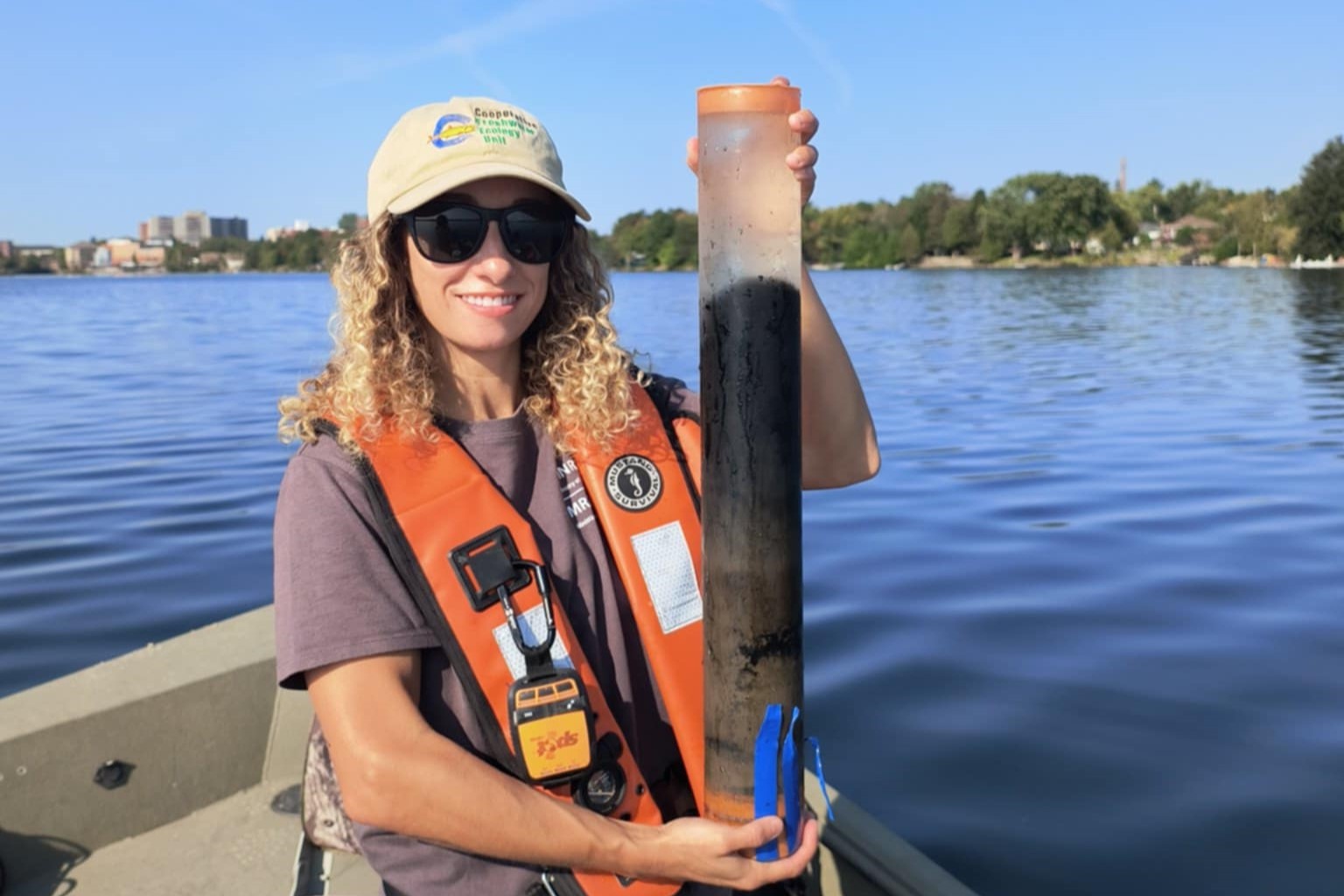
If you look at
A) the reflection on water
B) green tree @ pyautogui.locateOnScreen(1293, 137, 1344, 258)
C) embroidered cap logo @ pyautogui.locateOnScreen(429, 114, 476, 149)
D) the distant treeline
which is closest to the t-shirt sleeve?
embroidered cap logo @ pyautogui.locateOnScreen(429, 114, 476, 149)

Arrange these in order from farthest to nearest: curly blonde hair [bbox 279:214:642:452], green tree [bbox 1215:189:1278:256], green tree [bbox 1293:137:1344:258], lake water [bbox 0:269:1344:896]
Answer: green tree [bbox 1215:189:1278:256]
green tree [bbox 1293:137:1344:258]
lake water [bbox 0:269:1344:896]
curly blonde hair [bbox 279:214:642:452]

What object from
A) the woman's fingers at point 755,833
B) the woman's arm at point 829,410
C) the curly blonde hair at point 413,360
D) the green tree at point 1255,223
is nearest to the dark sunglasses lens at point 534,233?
the curly blonde hair at point 413,360

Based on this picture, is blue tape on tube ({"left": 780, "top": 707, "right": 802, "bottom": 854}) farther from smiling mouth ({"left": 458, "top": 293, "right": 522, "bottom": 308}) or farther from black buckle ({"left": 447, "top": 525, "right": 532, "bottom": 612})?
smiling mouth ({"left": 458, "top": 293, "right": 522, "bottom": 308})

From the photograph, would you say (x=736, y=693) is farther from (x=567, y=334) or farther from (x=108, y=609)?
(x=108, y=609)

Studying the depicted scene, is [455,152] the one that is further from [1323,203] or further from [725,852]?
[1323,203]

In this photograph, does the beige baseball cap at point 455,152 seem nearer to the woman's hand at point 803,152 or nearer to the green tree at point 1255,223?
the woman's hand at point 803,152

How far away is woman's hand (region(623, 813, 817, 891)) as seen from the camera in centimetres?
177

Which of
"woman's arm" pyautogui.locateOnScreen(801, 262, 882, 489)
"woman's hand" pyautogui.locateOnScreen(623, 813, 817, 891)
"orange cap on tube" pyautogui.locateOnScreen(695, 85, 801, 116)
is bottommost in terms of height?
"woman's hand" pyautogui.locateOnScreen(623, 813, 817, 891)

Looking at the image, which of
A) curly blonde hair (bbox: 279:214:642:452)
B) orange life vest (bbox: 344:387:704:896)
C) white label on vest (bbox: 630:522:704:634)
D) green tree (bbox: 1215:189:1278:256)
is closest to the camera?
orange life vest (bbox: 344:387:704:896)

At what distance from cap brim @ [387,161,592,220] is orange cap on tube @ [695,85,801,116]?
0.51 metres

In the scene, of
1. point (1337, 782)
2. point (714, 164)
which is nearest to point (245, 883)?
point (714, 164)

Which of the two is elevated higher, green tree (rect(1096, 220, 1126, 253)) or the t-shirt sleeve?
green tree (rect(1096, 220, 1126, 253))

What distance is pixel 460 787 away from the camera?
185cm

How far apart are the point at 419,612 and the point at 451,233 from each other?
2.21ft
